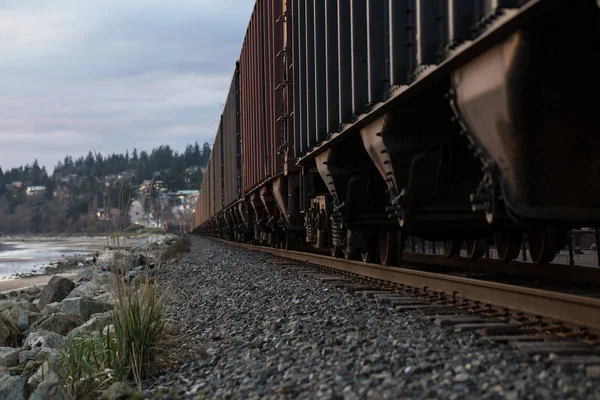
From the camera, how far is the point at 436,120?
5.90 metres

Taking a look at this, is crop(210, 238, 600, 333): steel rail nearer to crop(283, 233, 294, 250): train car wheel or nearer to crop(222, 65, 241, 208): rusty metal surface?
crop(283, 233, 294, 250): train car wheel

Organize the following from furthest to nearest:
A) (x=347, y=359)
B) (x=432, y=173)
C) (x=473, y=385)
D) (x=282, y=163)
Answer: (x=282, y=163), (x=432, y=173), (x=347, y=359), (x=473, y=385)

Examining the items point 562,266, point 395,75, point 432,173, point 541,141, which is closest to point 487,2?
point 541,141

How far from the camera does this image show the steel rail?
13.1 ft

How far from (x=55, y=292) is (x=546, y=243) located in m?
10.4

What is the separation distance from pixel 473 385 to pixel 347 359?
3.02 feet

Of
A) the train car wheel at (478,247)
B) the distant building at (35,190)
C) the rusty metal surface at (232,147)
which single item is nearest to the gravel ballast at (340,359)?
Answer: the train car wheel at (478,247)

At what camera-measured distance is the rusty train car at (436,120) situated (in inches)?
144

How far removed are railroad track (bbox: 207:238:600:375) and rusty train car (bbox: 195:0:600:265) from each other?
0.54m

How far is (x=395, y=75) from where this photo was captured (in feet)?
15.5

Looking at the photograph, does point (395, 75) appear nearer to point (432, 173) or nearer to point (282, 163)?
point (432, 173)

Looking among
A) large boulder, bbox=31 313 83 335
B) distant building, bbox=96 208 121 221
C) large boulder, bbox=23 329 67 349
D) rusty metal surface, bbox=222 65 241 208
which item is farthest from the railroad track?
rusty metal surface, bbox=222 65 241 208

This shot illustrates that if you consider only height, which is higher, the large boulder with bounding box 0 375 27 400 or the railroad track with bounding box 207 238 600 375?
the railroad track with bounding box 207 238 600 375

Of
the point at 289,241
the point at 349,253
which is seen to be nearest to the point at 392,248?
the point at 349,253
